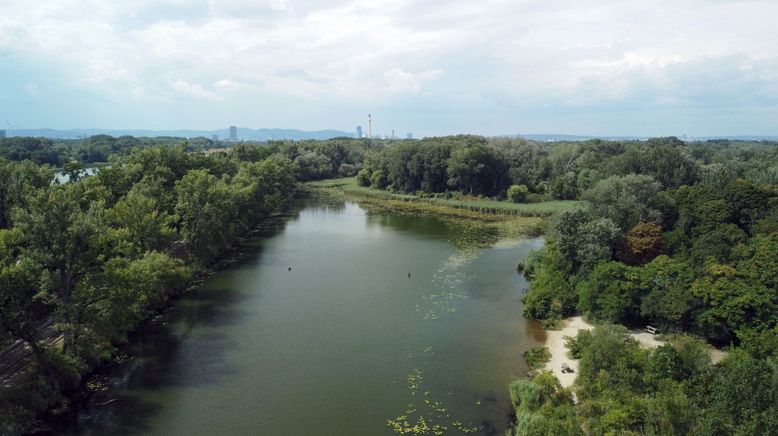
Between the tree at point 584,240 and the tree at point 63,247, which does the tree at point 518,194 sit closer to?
the tree at point 584,240

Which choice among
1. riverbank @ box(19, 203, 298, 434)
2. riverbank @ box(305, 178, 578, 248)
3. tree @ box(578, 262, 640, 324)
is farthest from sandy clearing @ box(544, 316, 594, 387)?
riverbank @ box(305, 178, 578, 248)

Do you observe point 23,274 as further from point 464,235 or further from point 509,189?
point 509,189

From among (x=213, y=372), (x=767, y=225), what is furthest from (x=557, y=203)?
(x=213, y=372)

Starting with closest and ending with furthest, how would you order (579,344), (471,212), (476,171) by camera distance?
1. (579,344)
2. (471,212)
3. (476,171)

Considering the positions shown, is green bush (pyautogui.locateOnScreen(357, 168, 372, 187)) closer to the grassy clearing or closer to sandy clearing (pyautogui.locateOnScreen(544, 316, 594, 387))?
the grassy clearing

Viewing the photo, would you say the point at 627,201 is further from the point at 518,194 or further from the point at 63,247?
the point at 518,194

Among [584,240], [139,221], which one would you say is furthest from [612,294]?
[139,221]
